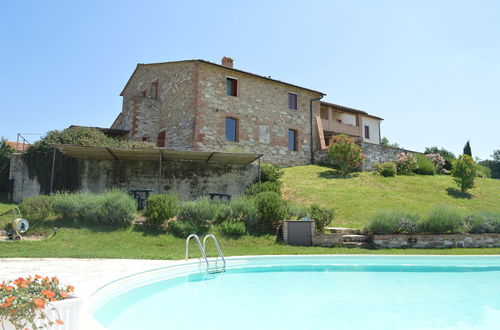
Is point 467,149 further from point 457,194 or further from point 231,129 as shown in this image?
point 231,129

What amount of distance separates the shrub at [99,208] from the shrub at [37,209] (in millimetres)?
229

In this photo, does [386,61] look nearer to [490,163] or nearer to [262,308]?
[262,308]

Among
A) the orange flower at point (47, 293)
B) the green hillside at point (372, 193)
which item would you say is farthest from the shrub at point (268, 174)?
the orange flower at point (47, 293)

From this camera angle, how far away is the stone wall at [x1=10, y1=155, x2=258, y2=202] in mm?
14398

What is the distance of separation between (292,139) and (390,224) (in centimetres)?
1274

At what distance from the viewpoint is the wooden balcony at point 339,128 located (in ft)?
89.8

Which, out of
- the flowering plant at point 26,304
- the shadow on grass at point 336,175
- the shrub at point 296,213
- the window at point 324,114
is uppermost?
the window at point 324,114

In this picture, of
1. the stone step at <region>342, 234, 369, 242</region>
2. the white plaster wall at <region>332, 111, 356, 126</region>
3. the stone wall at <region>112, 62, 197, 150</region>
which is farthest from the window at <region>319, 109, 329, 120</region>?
the stone step at <region>342, 234, 369, 242</region>

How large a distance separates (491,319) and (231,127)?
1689 centimetres

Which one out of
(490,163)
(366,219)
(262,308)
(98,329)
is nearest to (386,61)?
(366,219)

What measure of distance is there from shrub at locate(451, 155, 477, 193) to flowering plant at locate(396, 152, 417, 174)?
2931mm

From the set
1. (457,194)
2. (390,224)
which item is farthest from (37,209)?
(457,194)

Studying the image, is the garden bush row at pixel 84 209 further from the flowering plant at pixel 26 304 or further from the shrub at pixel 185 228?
the flowering plant at pixel 26 304

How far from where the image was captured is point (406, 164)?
2084cm
